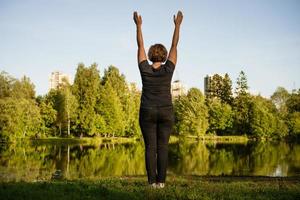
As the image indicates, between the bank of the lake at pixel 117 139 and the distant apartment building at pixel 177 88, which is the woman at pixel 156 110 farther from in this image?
the distant apartment building at pixel 177 88

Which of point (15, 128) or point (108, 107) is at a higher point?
point (108, 107)

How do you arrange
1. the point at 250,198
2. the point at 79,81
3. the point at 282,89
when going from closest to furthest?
the point at 250,198 → the point at 79,81 → the point at 282,89

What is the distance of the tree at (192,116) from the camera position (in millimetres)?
69250

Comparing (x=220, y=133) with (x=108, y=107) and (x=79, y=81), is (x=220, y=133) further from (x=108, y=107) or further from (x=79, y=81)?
(x=79, y=81)

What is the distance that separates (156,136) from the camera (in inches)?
234

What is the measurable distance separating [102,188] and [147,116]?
129 cm

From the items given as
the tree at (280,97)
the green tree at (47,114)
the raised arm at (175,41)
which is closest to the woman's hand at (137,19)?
the raised arm at (175,41)

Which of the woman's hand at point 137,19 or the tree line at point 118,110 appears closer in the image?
the woman's hand at point 137,19

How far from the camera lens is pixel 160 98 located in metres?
5.82

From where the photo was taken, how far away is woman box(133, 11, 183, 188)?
229 inches

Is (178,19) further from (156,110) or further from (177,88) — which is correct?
(177,88)

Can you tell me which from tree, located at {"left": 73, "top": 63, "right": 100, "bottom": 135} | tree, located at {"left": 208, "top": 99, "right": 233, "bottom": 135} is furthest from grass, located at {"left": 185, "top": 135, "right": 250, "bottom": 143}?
tree, located at {"left": 73, "top": 63, "right": 100, "bottom": 135}

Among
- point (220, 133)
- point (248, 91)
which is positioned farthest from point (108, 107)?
point (248, 91)

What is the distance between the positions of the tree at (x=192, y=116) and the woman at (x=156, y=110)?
6335cm
